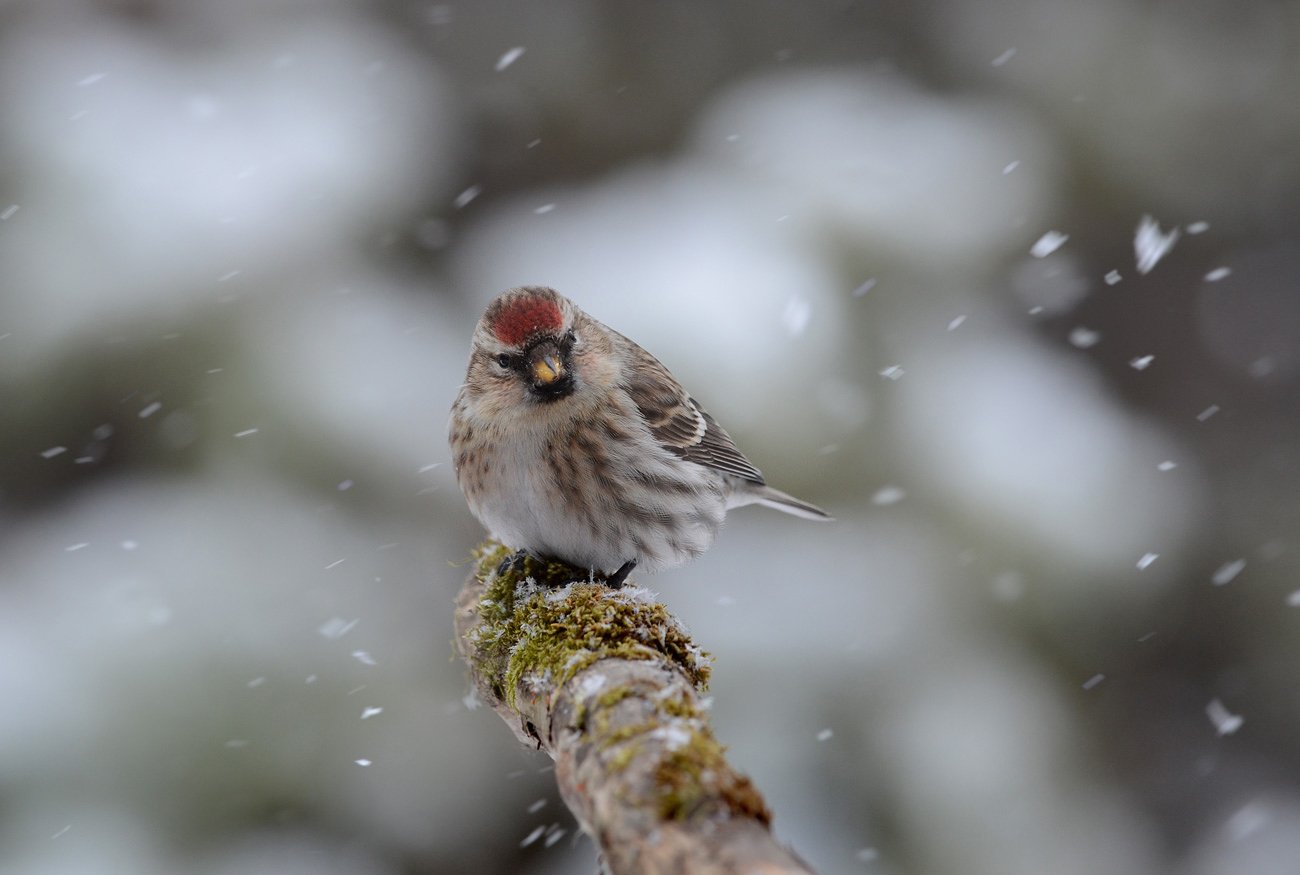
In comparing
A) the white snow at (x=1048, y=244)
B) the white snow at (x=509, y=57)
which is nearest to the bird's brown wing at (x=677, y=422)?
the white snow at (x=1048, y=244)

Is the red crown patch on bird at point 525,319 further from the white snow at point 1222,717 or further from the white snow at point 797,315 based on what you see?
the white snow at point 1222,717

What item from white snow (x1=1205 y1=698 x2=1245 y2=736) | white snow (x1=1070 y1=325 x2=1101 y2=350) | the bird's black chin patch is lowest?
white snow (x1=1205 y1=698 x2=1245 y2=736)

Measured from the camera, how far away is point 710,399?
351 cm

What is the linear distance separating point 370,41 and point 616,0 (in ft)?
3.24

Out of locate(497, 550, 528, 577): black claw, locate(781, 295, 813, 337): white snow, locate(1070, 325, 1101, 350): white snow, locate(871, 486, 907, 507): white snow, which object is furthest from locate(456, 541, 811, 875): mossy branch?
locate(1070, 325, 1101, 350): white snow

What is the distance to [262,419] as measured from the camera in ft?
10.1

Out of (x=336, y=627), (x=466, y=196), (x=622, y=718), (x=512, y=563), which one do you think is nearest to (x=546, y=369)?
(x=512, y=563)

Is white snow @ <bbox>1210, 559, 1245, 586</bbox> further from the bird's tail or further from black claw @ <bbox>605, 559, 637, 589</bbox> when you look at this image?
black claw @ <bbox>605, 559, 637, 589</bbox>

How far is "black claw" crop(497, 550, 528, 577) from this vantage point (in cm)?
233

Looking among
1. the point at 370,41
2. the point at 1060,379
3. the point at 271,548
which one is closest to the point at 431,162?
the point at 370,41

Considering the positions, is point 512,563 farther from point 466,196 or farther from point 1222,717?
point 1222,717

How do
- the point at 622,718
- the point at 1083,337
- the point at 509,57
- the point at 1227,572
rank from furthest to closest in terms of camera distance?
the point at 1083,337, the point at 509,57, the point at 1227,572, the point at 622,718

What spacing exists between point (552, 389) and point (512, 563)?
386mm

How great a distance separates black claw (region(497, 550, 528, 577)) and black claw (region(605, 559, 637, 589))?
0.63 feet
